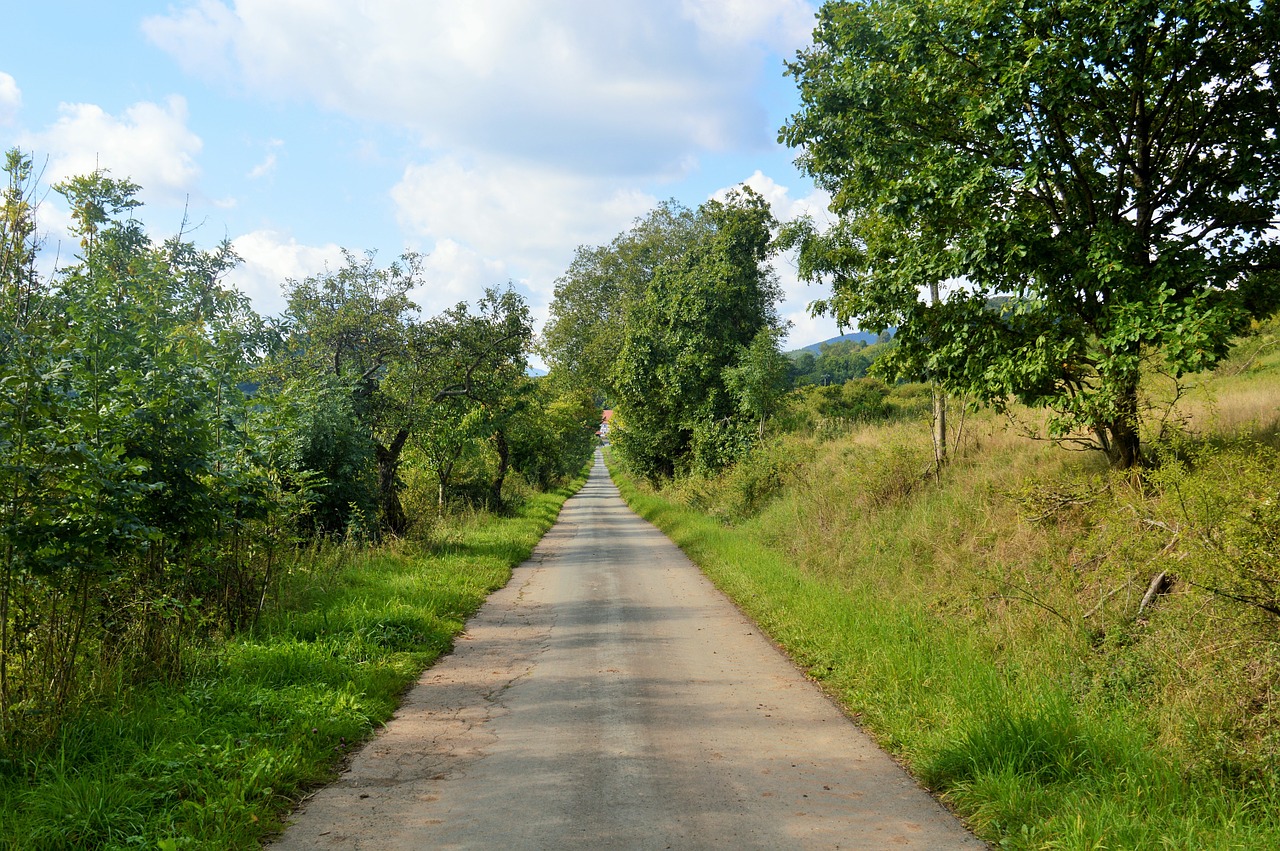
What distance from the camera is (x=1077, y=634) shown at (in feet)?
21.3

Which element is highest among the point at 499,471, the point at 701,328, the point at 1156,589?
the point at 701,328

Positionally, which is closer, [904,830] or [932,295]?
[904,830]

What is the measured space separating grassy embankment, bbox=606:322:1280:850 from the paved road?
521 millimetres

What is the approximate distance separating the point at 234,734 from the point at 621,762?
286 cm

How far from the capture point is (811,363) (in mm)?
67938

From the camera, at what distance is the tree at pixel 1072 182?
272 inches

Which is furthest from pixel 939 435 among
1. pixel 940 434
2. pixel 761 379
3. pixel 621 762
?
pixel 761 379

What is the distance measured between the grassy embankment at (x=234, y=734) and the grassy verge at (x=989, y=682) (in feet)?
13.6

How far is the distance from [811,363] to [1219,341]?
6260 cm

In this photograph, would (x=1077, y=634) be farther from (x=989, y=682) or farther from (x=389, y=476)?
Answer: (x=389, y=476)

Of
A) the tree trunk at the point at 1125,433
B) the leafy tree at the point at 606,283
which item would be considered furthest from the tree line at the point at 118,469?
the leafy tree at the point at 606,283

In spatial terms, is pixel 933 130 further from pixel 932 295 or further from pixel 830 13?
pixel 932 295

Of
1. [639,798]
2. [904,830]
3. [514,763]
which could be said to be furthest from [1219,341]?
[514,763]

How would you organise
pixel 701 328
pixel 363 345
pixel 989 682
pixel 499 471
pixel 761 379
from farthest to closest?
pixel 499 471 < pixel 701 328 < pixel 761 379 < pixel 363 345 < pixel 989 682
